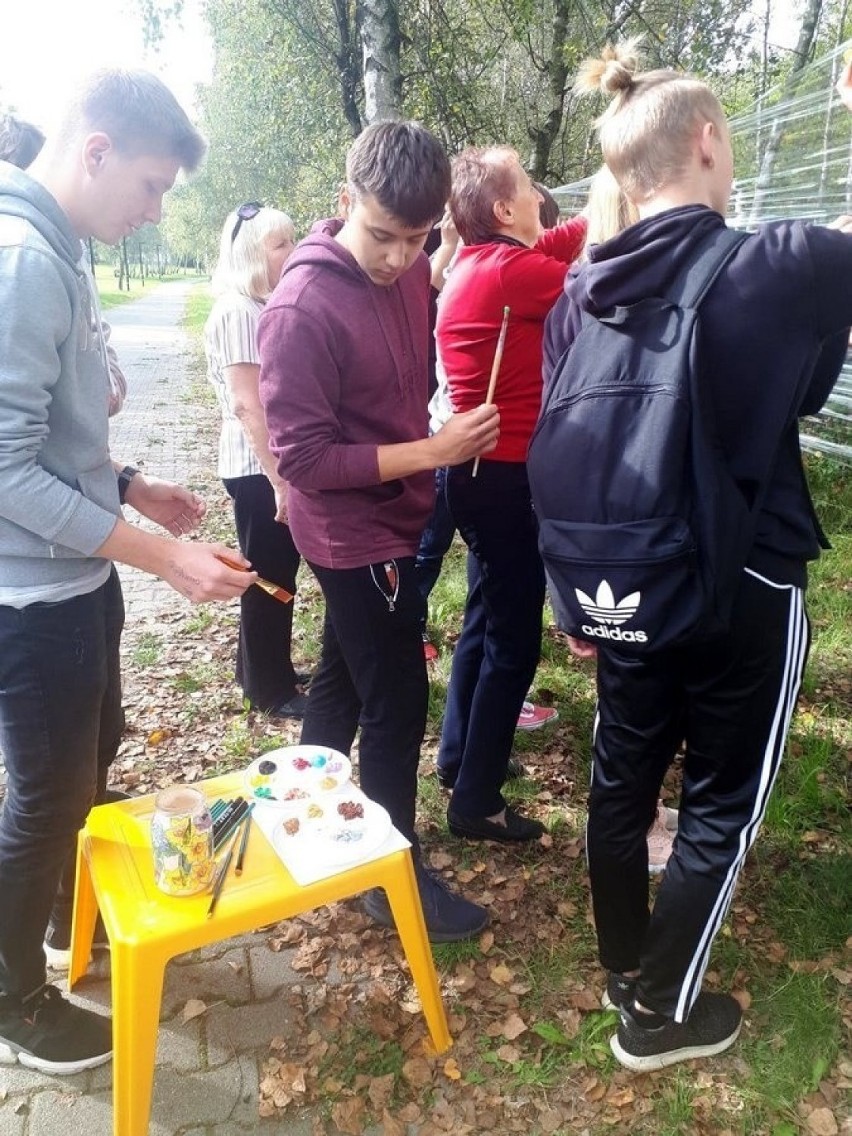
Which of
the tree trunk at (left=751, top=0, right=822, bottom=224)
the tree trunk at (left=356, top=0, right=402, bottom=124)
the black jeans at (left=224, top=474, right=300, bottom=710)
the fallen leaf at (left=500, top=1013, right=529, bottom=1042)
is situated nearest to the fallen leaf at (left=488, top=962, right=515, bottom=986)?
the fallen leaf at (left=500, top=1013, right=529, bottom=1042)

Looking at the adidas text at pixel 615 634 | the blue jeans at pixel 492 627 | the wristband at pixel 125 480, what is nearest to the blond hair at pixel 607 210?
the blue jeans at pixel 492 627

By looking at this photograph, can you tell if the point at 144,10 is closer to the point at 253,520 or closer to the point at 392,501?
the point at 253,520

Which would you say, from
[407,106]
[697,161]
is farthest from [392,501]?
[407,106]

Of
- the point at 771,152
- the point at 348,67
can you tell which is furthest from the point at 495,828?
the point at 348,67

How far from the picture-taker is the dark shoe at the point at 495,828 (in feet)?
9.50

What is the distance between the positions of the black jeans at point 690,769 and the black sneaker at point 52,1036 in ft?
4.26

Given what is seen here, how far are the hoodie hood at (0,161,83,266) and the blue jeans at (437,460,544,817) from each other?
1.23m

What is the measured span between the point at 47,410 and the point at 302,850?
111 centimetres

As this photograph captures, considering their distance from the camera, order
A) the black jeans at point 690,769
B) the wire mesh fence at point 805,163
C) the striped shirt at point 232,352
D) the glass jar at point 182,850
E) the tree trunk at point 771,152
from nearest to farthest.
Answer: the black jeans at point 690,769, the glass jar at point 182,850, the striped shirt at point 232,352, the wire mesh fence at point 805,163, the tree trunk at point 771,152

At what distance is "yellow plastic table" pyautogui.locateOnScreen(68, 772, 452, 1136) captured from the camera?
1.74 meters

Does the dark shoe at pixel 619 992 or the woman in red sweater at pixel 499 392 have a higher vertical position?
the woman in red sweater at pixel 499 392

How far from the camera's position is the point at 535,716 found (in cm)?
360

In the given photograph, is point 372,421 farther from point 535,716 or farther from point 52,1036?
point 535,716

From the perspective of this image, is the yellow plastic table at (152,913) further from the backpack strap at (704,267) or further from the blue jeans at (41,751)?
the backpack strap at (704,267)
